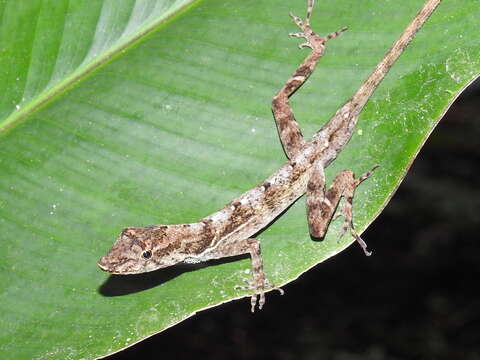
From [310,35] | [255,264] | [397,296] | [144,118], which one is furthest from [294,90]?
[397,296]

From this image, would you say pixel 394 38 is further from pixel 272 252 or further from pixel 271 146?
pixel 272 252

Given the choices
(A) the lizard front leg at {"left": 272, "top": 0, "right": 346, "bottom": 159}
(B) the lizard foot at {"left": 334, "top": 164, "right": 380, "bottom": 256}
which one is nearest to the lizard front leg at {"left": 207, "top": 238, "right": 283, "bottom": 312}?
(B) the lizard foot at {"left": 334, "top": 164, "right": 380, "bottom": 256}

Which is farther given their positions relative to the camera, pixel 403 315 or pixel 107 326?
pixel 403 315

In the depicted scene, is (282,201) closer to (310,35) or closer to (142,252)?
(142,252)

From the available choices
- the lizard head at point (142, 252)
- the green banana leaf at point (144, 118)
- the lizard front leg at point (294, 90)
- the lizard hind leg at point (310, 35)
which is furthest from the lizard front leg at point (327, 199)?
the lizard head at point (142, 252)

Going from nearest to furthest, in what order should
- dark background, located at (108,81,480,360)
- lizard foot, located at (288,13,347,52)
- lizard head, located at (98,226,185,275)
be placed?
lizard head, located at (98,226,185,275), lizard foot, located at (288,13,347,52), dark background, located at (108,81,480,360)

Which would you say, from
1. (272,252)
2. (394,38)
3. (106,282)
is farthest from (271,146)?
(106,282)

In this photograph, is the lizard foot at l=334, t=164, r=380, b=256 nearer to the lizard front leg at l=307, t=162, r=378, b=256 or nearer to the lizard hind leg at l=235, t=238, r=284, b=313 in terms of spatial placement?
the lizard front leg at l=307, t=162, r=378, b=256
